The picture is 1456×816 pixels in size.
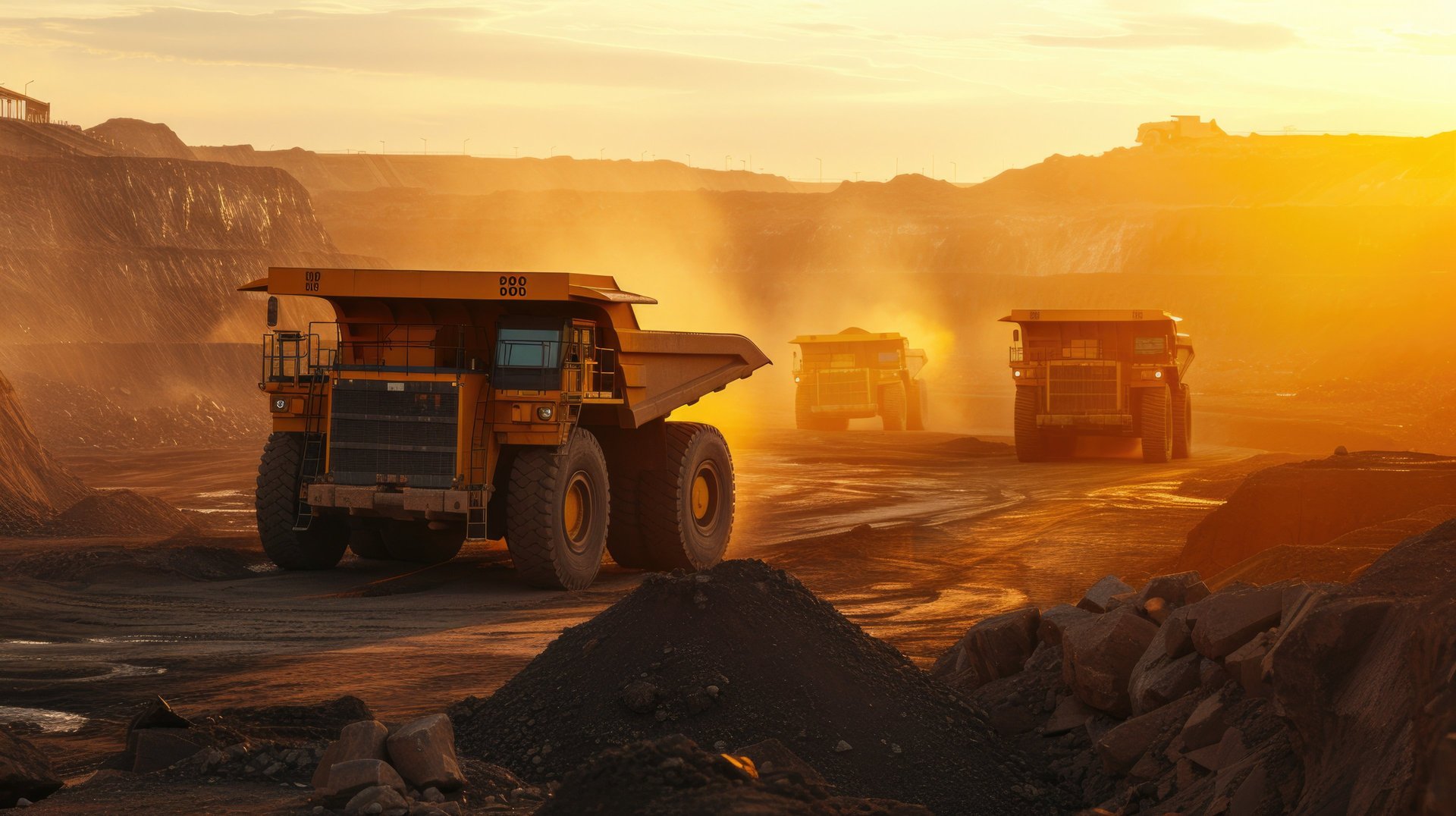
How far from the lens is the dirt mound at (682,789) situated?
4871 mm

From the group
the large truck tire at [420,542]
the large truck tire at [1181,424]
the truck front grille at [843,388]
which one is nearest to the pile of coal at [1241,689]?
the large truck tire at [420,542]

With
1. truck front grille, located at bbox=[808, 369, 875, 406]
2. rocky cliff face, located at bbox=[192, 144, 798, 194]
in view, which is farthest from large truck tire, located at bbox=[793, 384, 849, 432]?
rocky cliff face, located at bbox=[192, 144, 798, 194]

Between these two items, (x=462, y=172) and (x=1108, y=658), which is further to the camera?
(x=462, y=172)

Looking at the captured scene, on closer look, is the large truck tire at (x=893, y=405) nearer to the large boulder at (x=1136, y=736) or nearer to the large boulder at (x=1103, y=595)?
the large boulder at (x=1103, y=595)

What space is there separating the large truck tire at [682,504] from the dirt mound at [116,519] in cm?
688

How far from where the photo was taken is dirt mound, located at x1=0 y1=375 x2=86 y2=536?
18.2 meters

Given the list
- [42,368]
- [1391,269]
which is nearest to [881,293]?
[1391,269]

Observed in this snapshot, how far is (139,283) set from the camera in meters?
53.9

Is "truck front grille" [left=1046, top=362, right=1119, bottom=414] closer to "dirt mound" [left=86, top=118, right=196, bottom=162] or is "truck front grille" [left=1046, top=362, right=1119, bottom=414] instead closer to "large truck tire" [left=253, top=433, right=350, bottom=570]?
"large truck tire" [left=253, top=433, right=350, bottom=570]

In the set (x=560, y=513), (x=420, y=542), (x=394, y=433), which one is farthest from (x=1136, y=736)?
(x=420, y=542)

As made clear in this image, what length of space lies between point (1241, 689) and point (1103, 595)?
225 centimetres

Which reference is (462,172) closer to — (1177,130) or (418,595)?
(1177,130)

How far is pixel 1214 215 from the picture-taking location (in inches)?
3442

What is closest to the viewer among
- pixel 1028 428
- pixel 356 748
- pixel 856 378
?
pixel 356 748
